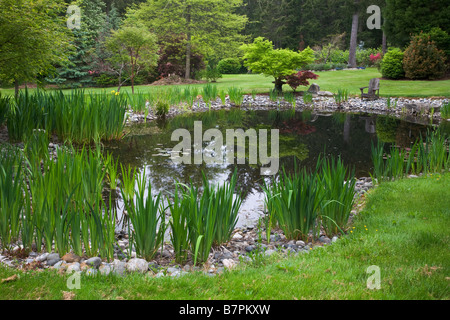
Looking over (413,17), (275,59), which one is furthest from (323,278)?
(413,17)

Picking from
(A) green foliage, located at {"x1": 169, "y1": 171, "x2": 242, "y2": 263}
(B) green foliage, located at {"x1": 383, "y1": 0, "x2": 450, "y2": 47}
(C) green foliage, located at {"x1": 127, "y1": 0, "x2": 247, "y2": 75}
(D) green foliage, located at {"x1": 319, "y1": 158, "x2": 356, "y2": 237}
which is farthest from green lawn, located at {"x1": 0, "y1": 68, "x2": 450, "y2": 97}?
(A) green foliage, located at {"x1": 169, "y1": 171, "x2": 242, "y2": 263}

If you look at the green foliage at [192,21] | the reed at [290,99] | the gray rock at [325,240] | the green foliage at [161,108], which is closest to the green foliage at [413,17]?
the reed at [290,99]

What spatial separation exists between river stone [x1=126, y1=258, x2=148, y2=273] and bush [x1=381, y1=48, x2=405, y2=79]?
812 inches

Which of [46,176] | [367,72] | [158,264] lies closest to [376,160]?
[158,264]

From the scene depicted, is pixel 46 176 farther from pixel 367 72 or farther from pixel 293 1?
pixel 293 1

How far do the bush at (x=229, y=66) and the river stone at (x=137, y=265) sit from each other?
103 feet

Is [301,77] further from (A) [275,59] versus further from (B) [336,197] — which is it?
(B) [336,197]

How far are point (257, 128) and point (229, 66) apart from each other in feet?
77.1

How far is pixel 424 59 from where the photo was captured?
19016mm

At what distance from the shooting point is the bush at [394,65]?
801 inches

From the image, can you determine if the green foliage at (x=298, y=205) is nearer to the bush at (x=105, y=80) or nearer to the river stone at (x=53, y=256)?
the river stone at (x=53, y=256)

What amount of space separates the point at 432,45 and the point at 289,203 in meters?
18.7

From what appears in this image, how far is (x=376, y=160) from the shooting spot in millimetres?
5570

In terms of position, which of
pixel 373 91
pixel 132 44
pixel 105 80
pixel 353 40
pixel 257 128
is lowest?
pixel 257 128
